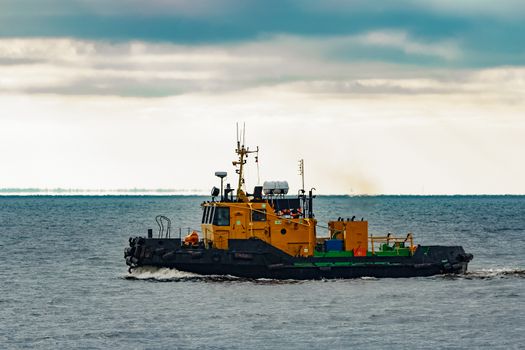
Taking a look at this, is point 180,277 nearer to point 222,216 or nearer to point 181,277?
point 181,277

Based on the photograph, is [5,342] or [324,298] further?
[324,298]

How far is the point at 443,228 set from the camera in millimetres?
102125

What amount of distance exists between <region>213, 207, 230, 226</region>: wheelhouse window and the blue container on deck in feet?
14.3

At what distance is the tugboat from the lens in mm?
41906

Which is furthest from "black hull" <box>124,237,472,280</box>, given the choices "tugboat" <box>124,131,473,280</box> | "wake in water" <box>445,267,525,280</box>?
"wake in water" <box>445,267,525,280</box>

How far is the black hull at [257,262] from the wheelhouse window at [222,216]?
3.83 ft

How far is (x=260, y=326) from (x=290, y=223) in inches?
432

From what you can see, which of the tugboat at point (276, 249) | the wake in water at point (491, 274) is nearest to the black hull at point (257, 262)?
the tugboat at point (276, 249)

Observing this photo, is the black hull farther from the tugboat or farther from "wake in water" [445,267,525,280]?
"wake in water" [445,267,525,280]

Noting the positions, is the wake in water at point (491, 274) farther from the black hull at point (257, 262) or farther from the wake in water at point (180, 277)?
the wake in water at point (180, 277)

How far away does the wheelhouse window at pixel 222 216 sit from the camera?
4266 cm

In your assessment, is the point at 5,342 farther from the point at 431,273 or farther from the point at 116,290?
the point at 431,273

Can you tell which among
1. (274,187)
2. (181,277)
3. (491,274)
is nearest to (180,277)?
(181,277)

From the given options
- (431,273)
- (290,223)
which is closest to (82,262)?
(290,223)
